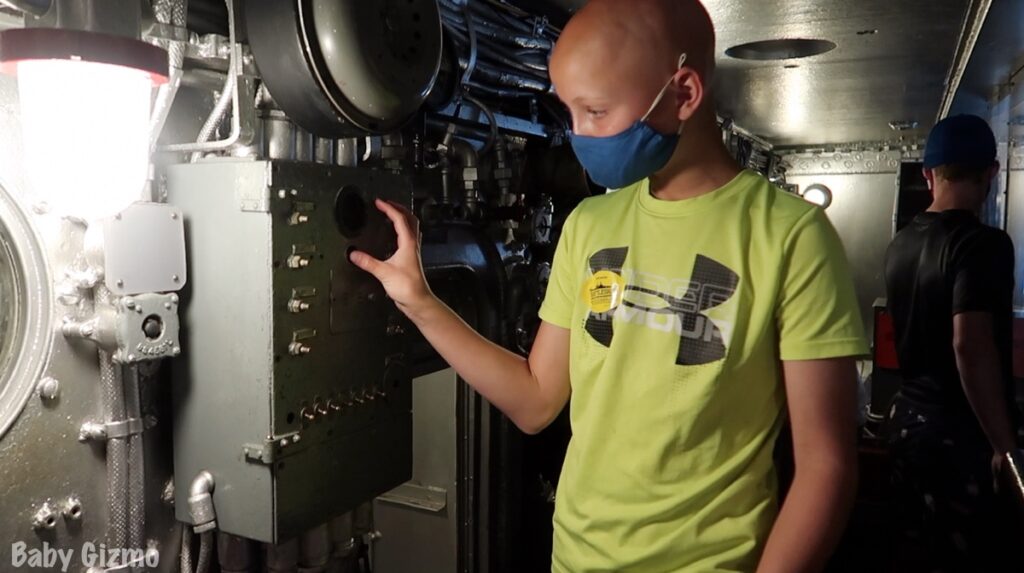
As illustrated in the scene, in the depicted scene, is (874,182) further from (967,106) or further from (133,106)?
(133,106)

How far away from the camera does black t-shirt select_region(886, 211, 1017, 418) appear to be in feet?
7.55

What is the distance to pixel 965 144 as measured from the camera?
243 centimetres

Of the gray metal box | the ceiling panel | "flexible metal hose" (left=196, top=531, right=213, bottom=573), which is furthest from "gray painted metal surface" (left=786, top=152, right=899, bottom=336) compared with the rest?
"flexible metal hose" (left=196, top=531, right=213, bottom=573)

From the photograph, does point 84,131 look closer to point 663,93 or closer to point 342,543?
point 663,93

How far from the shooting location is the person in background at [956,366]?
229cm

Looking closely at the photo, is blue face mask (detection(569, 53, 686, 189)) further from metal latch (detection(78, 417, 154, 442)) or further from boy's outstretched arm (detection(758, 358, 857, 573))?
metal latch (detection(78, 417, 154, 442))

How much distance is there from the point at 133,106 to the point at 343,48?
1.50 ft

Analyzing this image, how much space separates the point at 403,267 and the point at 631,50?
2.38 feet

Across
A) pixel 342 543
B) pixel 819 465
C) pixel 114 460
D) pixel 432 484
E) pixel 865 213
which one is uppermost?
pixel 865 213

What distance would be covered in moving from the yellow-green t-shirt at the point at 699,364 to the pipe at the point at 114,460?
3.31ft

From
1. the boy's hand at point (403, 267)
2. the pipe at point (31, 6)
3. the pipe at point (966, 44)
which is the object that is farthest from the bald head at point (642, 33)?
the pipe at point (966, 44)

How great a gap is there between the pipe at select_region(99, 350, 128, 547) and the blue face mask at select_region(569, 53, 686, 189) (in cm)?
110

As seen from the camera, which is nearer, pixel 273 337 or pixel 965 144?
A: pixel 273 337

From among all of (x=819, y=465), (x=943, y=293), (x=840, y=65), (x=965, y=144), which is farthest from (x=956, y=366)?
(x=840, y=65)
